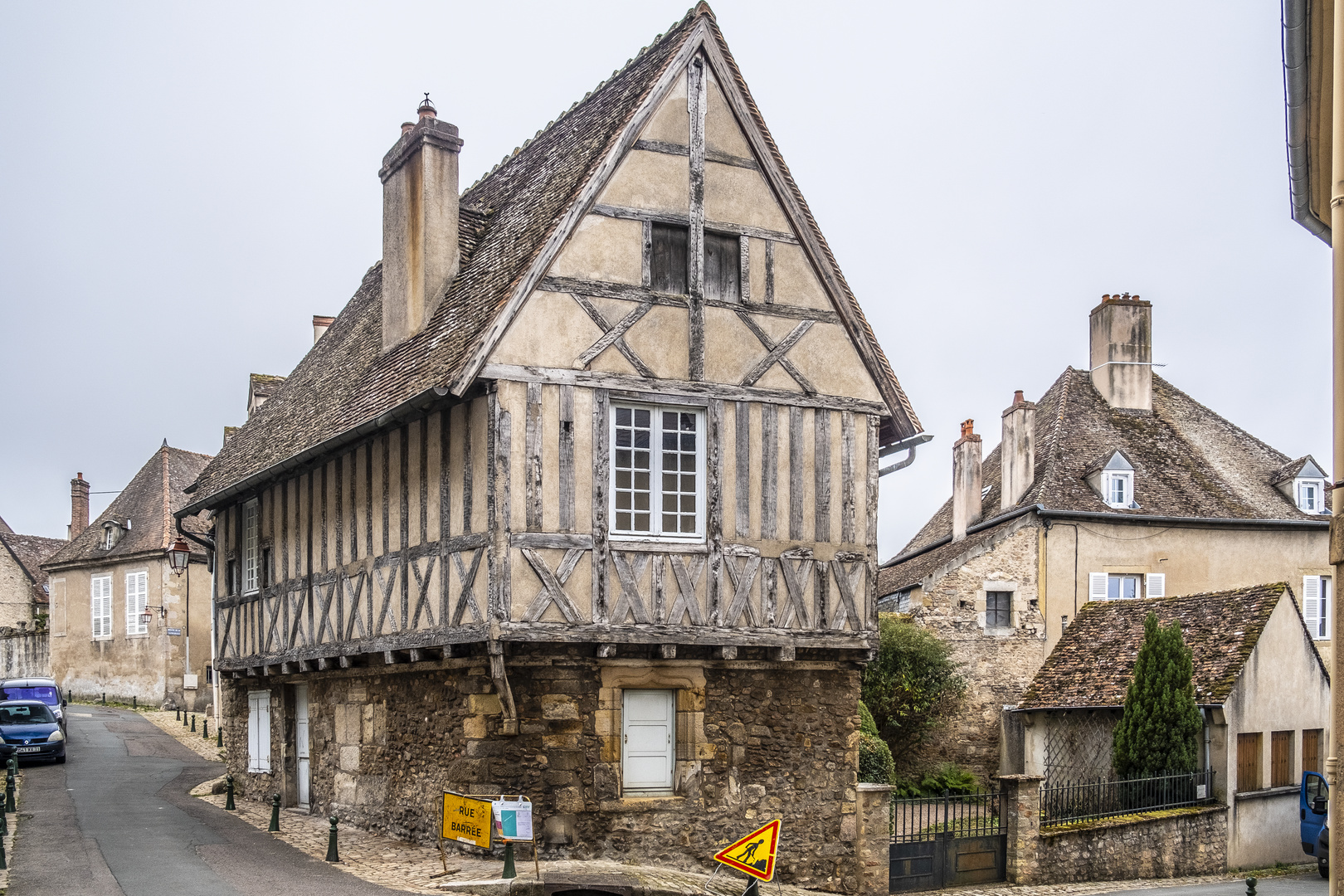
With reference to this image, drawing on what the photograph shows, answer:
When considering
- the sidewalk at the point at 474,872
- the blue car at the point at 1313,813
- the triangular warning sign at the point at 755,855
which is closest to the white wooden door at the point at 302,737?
the sidewalk at the point at 474,872

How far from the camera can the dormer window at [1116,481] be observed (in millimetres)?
26188

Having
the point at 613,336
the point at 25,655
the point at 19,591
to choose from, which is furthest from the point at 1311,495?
the point at 19,591

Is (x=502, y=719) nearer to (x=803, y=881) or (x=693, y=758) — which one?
(x=693, y=758)

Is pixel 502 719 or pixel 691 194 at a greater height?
pixel 691 194

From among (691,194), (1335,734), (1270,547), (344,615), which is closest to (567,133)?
(691,194)

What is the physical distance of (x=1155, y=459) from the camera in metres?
27.5

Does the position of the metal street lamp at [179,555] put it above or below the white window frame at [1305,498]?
below

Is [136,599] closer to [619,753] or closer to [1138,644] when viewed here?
[1138,644]

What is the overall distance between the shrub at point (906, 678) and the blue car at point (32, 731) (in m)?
14.0

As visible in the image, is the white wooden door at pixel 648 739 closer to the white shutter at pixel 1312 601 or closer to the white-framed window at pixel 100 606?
the white shutter at pixel 1312 601

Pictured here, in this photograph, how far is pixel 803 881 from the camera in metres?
14.1

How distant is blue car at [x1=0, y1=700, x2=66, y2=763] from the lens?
23094 millimetres

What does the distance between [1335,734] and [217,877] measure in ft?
32.1

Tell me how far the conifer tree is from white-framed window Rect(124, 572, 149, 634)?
26.0 m
